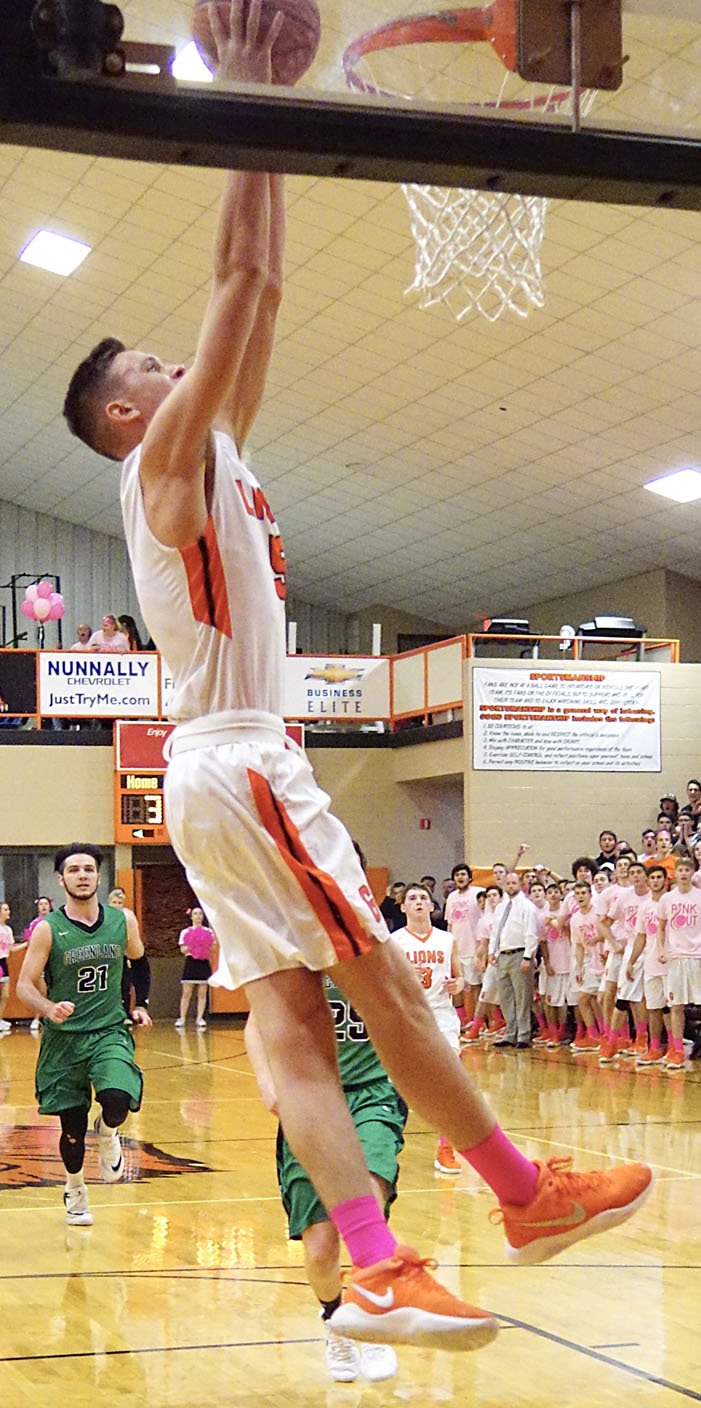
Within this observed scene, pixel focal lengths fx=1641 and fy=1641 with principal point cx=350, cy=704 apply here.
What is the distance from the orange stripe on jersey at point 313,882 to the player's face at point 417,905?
6636mm

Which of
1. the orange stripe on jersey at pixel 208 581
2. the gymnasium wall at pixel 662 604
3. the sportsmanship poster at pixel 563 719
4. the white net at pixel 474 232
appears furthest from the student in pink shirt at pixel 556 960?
the orange stripe on jersey at pixel 208 581

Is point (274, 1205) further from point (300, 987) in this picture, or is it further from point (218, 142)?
point (218, 142)

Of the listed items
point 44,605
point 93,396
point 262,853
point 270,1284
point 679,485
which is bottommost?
point 270,1284

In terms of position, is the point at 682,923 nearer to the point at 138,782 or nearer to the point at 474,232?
the point at 474,232

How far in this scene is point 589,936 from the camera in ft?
52.4

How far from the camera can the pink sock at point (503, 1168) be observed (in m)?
3.06

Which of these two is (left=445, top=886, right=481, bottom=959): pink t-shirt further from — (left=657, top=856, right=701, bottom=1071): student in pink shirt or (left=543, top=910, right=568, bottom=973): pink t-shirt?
(left=657, top=856, right=701, bottom=1071): student in pink shirt

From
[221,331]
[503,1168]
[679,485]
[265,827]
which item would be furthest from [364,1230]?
[679,485]

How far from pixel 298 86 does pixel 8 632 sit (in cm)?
2546

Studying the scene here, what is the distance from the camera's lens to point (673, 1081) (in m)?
13.5

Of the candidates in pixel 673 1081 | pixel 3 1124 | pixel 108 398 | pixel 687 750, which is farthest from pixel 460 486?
pixel 108 398

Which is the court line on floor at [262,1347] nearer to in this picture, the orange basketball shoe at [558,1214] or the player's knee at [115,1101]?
the player's knee at [115,1101]

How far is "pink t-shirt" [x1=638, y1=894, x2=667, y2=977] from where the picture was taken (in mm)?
14438

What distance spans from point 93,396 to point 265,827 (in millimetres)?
942
